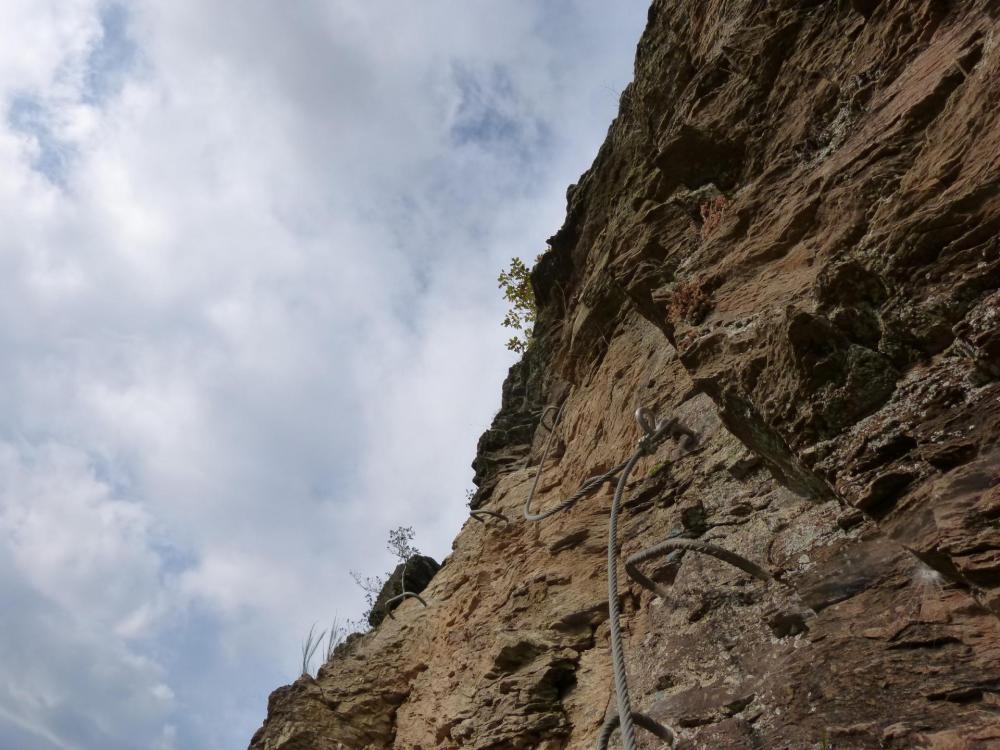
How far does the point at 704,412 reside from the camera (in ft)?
21.7

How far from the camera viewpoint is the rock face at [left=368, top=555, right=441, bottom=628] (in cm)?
1439

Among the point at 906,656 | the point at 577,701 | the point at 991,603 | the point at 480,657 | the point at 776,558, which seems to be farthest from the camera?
the point at 480,657

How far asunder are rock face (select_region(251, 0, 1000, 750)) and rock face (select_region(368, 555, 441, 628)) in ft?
16.7

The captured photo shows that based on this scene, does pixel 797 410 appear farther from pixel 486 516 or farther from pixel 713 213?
pixel 486 516

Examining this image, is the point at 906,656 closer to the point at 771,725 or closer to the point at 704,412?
the point at 771,725

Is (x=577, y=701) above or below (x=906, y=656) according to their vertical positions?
above

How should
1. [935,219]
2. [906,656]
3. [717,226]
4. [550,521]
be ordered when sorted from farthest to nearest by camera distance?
[550,521] → [717,226] → [935,219] → [906,656]

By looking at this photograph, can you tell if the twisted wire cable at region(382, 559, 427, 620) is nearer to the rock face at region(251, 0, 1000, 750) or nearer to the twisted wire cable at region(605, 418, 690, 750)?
the rock face at region(251, 0, 1000, 750)

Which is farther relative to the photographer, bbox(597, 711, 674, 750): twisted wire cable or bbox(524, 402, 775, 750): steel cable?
bbox(597, 711, 674, 750): twisted wire cable

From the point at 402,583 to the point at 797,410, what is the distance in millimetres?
11440

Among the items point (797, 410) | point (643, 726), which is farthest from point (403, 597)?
point (797, 410)

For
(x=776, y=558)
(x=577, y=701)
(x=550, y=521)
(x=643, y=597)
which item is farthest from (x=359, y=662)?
(x=776, y=558)

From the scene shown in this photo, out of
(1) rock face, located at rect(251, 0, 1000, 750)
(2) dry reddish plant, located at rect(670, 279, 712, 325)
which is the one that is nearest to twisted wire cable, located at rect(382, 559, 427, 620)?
(1) rock face, located at rect(251, 0, 1000, 750)

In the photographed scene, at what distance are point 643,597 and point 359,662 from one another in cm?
721
